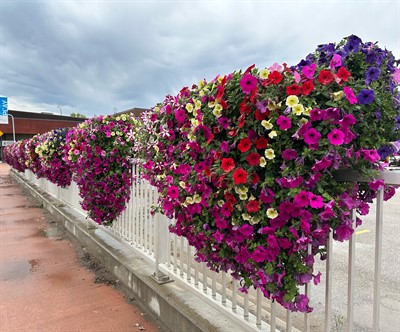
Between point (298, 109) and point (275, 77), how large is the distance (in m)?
0.23

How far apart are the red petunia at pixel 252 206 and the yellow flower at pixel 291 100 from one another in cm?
50

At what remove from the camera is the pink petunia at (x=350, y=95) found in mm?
1340

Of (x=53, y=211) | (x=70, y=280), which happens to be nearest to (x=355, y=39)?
(x=70, y=280)

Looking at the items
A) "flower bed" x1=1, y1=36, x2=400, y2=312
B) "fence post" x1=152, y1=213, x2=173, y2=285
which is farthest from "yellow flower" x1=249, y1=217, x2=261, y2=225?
"fence post" x1=152, y1=213, x2=173, y2=285

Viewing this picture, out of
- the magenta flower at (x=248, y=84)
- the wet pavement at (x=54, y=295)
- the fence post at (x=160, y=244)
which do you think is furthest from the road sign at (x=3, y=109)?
the magenta flower at (x=248, y=84)

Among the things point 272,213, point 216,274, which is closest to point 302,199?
point 272,213

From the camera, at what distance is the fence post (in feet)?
10.5

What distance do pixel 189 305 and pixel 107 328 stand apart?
0.81 meters

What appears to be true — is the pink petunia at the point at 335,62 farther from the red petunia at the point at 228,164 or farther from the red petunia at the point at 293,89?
the red petunia at the point at 228,164

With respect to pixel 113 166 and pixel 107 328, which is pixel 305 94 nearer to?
pixel 107 328

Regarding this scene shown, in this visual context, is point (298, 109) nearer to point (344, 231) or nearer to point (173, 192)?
point (344, 231)

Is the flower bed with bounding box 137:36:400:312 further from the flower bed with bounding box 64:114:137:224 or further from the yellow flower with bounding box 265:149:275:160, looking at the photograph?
the flower bed with bounding box 64:114:137:224

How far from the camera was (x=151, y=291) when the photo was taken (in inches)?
122

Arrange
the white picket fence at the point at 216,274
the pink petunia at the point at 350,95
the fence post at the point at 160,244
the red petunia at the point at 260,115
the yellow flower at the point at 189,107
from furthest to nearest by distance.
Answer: the fence post at the point at 160,244 < the yellow flower at the point at 189,107 < the white picket fence at the point at 216,274 < the red petunia at the point at 260,115 < the pink petunia at the point at 350,95
